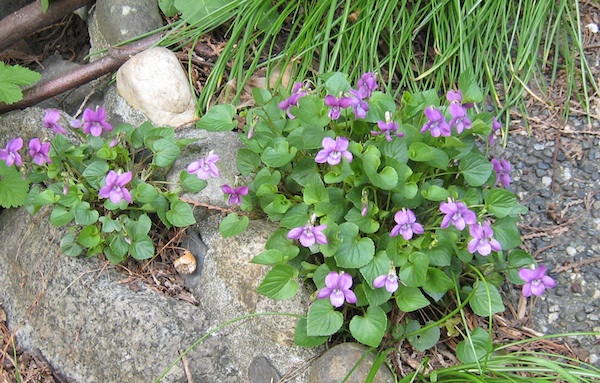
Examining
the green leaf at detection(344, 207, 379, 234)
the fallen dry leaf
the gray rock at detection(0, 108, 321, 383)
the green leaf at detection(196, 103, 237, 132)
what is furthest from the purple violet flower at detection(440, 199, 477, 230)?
the fallen dry leaf

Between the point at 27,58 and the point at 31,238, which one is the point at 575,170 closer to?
the point at 31,238

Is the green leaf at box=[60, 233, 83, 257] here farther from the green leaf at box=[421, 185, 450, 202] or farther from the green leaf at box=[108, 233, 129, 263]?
the green leaf at box=[421, 185, 450, 202]

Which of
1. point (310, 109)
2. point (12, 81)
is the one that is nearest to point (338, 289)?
point (310, 109)

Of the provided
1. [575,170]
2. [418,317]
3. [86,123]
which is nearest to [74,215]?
[86,123]

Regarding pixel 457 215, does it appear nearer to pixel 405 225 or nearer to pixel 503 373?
pixel 405 225

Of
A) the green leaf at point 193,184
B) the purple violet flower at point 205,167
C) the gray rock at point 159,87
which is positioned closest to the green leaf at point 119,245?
the green leaf at point 193,184

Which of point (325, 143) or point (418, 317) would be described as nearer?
point (325, 143)
